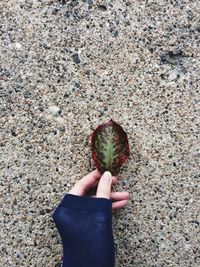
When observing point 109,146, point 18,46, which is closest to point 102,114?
point 109,146

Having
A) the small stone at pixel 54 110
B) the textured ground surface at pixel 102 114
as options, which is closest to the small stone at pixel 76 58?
the textured ground surface at pixel 102 114

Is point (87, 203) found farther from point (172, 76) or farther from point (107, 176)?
point (172, 76)

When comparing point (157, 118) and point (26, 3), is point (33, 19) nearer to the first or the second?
point (26, 3)

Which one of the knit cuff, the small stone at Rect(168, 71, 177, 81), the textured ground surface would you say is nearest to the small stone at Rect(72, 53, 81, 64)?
the textured ground surface

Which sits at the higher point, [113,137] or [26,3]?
[26,3]

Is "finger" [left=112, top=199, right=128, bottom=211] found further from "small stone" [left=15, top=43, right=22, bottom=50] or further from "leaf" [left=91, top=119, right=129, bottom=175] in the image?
"small stone" [left=15, top=43, right=22, bottom=50]

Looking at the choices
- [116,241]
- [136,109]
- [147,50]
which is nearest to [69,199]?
[116,241]
